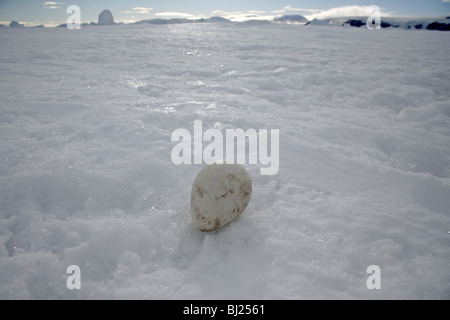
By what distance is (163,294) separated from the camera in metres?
1.47

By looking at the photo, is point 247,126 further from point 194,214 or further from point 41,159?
point 41,159

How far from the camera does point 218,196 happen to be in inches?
72.1

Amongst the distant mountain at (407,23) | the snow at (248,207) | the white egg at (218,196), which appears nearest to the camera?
the snow at (248,207)

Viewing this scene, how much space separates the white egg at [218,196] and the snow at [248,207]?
0.10 meters

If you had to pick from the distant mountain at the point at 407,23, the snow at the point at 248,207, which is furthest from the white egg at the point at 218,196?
the distant mountain at the point at 407,23

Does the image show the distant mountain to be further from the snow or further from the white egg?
the white egg

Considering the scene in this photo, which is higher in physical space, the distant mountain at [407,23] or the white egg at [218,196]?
the distant mountain at [407,23]

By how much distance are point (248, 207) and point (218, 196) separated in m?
0.38

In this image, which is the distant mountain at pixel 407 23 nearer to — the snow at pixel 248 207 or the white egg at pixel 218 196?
the snow at pixel 248 207

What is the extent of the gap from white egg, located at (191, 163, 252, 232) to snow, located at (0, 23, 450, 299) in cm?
10

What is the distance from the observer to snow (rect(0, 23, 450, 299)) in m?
1.56

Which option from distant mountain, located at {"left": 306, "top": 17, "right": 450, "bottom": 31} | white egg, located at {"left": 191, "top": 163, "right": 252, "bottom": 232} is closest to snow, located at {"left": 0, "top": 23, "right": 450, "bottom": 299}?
white egg, located at {"left": 191, "top": 163, "right": 252, "bottom": 232}

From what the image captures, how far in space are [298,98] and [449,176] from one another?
242 centimetres

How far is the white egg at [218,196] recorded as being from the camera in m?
1.81
